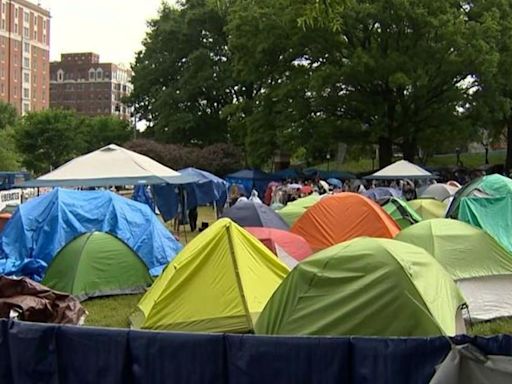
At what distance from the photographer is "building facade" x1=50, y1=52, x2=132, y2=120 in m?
Result: 147

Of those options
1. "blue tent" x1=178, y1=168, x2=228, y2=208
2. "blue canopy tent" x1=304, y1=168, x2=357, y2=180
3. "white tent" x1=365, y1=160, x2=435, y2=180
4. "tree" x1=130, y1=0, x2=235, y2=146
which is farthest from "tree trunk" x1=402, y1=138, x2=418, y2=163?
"tree" x1=130, y1=0, x2=235, y2=146

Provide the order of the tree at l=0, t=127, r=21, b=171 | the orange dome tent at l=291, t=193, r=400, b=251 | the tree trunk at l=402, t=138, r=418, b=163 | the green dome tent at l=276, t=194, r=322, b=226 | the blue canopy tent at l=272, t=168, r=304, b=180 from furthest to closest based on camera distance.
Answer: the tree at l=0, t=127, r=21, b=171
the blue canopy tent at l=272, t=168, r=304, b=180
the tree trunk at l=402, t=138, r=418, b=163
the green dome tent at l=276, t=194, r=322, b=226
the orange dome tent at l=291, t=193, r=400, b=251

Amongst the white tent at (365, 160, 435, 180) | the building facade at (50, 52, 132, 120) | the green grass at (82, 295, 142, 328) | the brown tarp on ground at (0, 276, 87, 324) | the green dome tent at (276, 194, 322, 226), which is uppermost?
the building facade at (50, 52, 132, 120)

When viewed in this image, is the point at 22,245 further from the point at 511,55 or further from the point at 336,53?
the point at 511,55

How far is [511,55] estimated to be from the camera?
109 feet

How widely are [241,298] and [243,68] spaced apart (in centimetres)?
3096

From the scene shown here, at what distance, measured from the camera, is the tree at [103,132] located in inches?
2571

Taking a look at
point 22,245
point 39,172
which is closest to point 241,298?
point 22,245

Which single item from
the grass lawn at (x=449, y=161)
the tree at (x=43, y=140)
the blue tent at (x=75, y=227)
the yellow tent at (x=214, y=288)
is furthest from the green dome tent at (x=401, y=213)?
the tree at (x=43, y=140)

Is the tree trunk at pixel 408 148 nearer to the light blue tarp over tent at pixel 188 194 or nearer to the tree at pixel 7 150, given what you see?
the light blue tarp over tent at pixel 188 194

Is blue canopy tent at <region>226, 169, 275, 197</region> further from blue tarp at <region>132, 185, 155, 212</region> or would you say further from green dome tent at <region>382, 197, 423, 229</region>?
green dome tent at <region>382, 197, 423, 229</region>

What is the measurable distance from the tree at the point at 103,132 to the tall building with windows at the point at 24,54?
32789 millimetres

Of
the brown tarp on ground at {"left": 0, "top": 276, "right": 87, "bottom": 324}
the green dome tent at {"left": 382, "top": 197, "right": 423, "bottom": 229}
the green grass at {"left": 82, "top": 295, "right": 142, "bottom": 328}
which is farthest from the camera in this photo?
the green dome tent at {"left": 382, "top": 197, "right": 423, "bottom": 229}

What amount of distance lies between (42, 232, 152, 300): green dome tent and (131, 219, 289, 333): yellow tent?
2.87 metres
